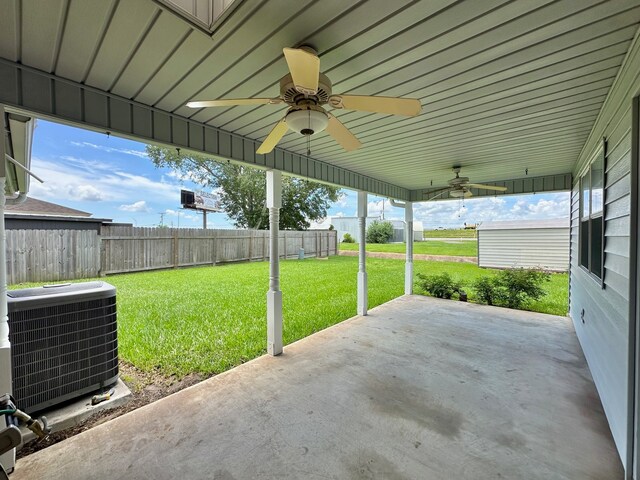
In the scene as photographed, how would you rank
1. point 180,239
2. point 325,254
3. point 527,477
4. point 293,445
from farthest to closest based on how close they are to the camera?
point 325,254, point 180,239, point 293,445, point 527,477

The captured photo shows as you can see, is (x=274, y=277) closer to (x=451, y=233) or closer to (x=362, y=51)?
(x=362, y=51)

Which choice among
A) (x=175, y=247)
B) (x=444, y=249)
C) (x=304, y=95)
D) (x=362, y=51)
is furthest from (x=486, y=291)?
(x=444, y=249)

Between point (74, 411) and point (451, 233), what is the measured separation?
2227 centimetres

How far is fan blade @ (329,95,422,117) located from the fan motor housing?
8 centimetres

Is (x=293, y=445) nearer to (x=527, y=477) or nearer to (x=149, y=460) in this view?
(x=149, y=460)

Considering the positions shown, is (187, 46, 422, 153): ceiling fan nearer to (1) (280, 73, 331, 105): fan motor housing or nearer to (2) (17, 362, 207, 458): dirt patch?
(1) (280, 73, 331, 105): fan motor housing

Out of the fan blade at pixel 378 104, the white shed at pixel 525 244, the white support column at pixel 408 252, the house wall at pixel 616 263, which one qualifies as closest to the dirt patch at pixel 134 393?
the fan blade at pixel 378 104

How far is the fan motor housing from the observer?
5.58 ft

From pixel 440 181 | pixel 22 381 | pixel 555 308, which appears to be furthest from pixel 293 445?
pixel 555 308

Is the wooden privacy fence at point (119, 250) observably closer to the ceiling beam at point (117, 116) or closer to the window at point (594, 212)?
the ceiling beam at point (117, 116)

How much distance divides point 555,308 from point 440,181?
3.40m

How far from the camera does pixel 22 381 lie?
6.79ft

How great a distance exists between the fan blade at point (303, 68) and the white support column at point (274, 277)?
6.69ft

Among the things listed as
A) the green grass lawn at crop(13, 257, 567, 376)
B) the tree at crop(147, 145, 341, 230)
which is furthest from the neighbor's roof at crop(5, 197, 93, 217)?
the green grass lawn at crop(13, 257, 567, 376)
